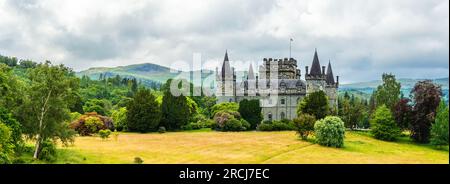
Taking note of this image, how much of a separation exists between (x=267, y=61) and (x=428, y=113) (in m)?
39.3

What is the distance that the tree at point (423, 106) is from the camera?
1761 inches

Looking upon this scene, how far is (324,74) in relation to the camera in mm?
71625

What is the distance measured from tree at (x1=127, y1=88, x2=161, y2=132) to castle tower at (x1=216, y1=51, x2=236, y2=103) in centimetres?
2228

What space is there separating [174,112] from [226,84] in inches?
835

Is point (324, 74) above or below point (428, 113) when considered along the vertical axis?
above

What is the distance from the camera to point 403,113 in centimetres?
4903

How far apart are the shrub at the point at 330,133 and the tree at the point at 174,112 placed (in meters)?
22.3

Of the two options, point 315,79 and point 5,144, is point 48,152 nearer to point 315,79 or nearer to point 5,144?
point 5,144

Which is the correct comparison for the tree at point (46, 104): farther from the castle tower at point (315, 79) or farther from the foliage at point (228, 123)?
the castle tower at point (315, 79)

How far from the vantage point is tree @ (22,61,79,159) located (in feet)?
101

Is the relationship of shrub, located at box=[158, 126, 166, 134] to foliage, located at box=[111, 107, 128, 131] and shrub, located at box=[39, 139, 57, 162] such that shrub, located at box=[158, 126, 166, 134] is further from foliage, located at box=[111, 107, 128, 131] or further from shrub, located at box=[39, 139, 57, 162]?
shrub, located at box=[39, 139, 57, 162]
